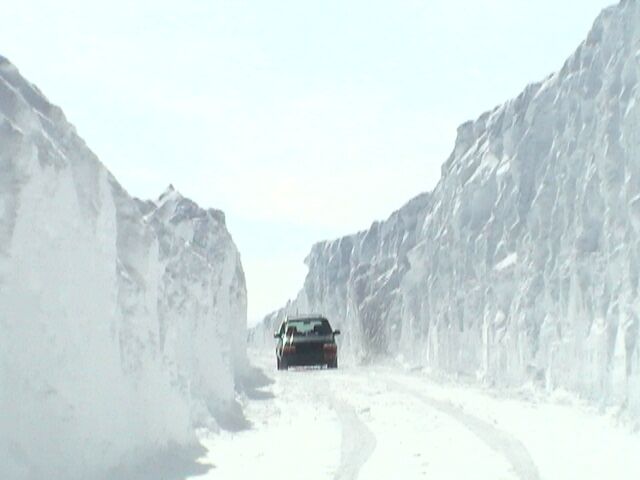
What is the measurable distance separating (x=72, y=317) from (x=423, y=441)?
5285 mm

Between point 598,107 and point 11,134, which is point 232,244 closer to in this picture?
point 598,107

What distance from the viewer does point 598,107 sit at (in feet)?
67.4

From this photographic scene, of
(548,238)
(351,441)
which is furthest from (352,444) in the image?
(548,238)

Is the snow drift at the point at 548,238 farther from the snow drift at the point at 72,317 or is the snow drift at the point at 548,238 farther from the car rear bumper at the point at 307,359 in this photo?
the snow drift at the point at 72,317

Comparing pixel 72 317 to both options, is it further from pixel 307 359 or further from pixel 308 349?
pixel 307 359

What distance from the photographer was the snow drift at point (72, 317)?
832 centimetres

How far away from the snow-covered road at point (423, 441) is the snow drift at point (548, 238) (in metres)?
1.80

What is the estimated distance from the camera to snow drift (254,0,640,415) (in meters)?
17.3

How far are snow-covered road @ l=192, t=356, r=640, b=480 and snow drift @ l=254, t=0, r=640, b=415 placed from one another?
1.80 metres

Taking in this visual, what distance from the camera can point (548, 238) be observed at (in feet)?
78.6

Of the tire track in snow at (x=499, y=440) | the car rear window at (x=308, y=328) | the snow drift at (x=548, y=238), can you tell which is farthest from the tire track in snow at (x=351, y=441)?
the car rear window at (x=308, y=328)

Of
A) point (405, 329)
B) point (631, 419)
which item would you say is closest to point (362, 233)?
point (405, 329)

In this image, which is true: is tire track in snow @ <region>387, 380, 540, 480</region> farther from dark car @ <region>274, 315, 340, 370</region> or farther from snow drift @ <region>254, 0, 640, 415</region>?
dark car @ <region>274, 315, 340, 370</region>

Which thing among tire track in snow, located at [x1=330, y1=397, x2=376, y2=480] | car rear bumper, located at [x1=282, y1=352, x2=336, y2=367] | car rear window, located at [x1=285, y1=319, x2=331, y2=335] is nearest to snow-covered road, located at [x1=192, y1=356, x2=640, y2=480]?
tire track in snow, located at [x1=330, y1=397, x2=376, y2=480]
